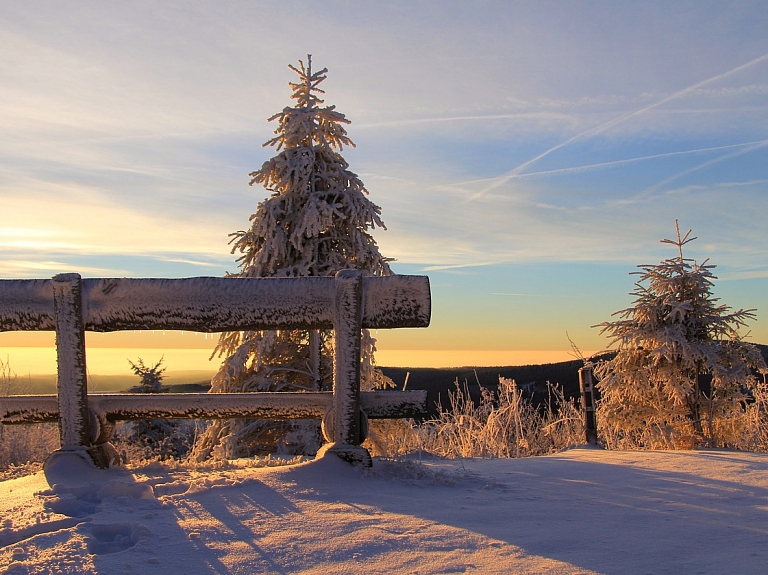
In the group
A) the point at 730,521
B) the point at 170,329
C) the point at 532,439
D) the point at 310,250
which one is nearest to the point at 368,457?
the point at 170,329

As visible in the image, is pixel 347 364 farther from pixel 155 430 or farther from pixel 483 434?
pixel 155 430

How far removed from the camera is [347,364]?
14.6 ft

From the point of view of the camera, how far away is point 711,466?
5031mm

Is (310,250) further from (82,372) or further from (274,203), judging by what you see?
(82,372)

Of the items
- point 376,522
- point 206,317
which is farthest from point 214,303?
point 376,522

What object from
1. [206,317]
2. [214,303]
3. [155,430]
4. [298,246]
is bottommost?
[155,430]

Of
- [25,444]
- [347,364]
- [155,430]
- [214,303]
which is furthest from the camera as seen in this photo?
[155,430]

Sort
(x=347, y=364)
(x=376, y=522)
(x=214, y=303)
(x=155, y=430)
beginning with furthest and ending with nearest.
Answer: (x=155, y=430)
(x=214, y=303)
(x=347, y=364)
(x=376, y=522)

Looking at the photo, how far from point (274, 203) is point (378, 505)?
641 centimetres

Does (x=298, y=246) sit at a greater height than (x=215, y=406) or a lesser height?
greater

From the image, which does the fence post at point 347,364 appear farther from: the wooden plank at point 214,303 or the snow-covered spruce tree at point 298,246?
the snow-covered spruce tree at point 298,246

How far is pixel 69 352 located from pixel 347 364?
211 centimetres

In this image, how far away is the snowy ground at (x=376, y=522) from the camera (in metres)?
2.53

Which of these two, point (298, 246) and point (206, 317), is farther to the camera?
point (298, 246)
